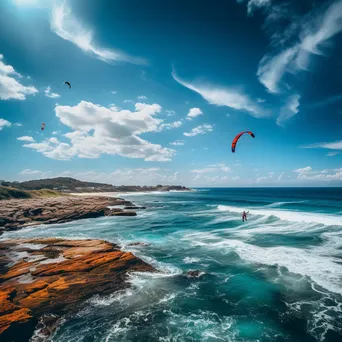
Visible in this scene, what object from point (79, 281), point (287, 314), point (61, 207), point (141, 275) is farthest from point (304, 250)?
point (61, 207)

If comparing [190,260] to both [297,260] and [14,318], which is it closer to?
[297,260]

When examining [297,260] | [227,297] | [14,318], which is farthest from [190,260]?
[14,318]

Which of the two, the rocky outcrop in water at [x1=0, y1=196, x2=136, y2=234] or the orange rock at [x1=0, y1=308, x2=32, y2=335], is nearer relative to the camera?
the orange rock at [x1=0, y1=308, x2=32, y2=335]

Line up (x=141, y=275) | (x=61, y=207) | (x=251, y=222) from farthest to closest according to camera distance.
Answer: (x=61, y=207) < (x=251, y=222) < (x=141, y=275)

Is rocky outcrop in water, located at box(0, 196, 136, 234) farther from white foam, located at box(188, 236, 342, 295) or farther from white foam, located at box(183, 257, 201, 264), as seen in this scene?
white foam, located at box(183, 257, 201, 264)

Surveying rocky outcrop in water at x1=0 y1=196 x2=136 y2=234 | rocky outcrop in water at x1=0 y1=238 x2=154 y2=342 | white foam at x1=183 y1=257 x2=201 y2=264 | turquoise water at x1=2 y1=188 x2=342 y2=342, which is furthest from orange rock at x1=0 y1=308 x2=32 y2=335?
rocky outcrop in water at x1=0 y1=196 x2=136 y2=234

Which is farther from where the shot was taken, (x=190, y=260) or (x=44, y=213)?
(x=44, y=213)

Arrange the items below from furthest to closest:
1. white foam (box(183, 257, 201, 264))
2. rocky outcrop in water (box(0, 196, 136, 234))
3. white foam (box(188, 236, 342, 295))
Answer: rocky outcrop in water (box(0, 196, 136, 234))
white foam (box(183, 257, 201, 264))
white foam (box(188, 236, 342, 295))

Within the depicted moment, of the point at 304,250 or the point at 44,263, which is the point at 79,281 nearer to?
the point at 44,263
